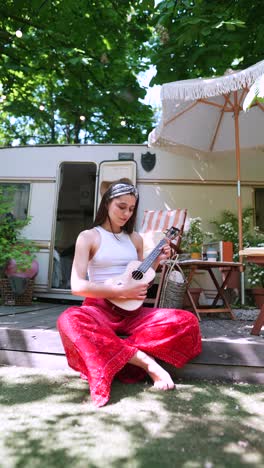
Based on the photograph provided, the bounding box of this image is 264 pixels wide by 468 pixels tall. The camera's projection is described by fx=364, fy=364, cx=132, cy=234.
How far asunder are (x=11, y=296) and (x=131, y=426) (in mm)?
3511

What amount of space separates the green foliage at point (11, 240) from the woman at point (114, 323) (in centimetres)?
257

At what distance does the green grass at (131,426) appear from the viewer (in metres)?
1.31

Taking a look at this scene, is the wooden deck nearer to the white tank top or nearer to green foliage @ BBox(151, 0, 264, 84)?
the white tank top

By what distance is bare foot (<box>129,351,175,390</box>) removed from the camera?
2.01 m

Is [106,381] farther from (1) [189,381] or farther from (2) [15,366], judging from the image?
(2) [15,366]

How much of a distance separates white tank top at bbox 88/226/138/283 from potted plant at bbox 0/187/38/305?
103 inches

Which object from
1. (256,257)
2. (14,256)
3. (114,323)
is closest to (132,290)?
(114,323)

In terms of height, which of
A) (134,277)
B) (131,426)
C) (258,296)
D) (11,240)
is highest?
(11,240)

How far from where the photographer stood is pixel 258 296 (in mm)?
4398

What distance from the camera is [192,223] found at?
4781 millimetres

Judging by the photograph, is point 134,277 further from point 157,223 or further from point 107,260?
point 157,223

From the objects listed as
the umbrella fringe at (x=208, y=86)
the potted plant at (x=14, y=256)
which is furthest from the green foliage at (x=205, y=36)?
the potted plant at (x=14, y=256)

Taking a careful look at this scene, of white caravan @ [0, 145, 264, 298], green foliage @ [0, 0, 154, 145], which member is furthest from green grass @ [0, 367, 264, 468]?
green foliage @ [0, 0, 154, 145]

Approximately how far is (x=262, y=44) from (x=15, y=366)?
Result: 420 centimetres
